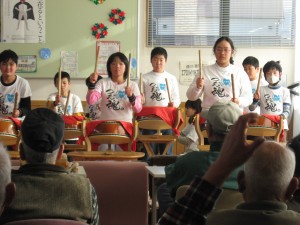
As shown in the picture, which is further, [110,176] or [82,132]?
[82,132]

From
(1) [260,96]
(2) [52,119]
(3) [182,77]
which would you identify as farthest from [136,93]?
(2) [52,119]

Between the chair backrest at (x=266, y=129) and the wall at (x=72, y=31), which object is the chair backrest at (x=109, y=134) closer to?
the chair backrest at (x=266, y=129)

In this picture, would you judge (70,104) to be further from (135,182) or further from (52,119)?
(52,119)

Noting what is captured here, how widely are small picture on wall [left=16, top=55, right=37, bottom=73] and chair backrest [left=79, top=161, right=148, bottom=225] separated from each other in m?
5.09

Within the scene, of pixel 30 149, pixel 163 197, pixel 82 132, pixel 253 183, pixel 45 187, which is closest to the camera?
pixel 253 183

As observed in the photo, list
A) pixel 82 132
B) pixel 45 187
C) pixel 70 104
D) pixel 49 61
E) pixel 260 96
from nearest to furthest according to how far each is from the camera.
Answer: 1. pixel 45 187
2. pixel 82 132
3. pixel 260 96
4. pixel 70 104
5. pixel 49 61

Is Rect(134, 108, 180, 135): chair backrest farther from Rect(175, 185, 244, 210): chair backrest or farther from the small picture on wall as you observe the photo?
Rect(175, 185, 244, 210): chair backrest

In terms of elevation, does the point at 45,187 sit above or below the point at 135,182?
above

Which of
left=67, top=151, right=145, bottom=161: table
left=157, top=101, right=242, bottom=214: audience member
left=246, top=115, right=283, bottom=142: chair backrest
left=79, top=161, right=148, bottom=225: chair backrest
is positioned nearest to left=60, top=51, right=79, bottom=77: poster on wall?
left=246, top=115, right=283, bottom=142: chair backrest

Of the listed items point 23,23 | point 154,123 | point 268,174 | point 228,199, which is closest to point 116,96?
point 154,123

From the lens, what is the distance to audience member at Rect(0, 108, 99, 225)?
5.90 feet

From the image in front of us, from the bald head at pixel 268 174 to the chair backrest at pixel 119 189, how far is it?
1757 millimetres

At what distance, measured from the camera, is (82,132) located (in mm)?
5270

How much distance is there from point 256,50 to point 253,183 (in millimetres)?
7017
